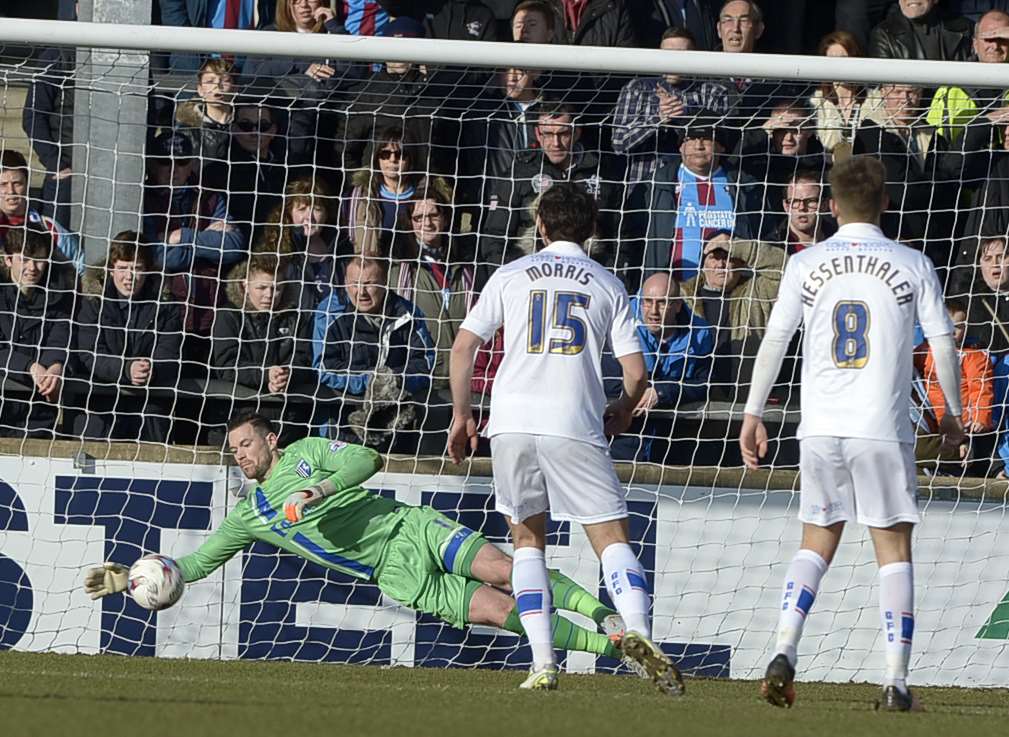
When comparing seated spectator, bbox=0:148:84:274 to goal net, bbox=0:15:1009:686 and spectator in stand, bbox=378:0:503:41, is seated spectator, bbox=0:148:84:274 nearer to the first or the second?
goal net, bbox=0:15:1009:686

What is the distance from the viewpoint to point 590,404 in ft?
19.2

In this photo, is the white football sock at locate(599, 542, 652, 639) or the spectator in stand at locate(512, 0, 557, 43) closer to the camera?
the white football sock at locate(599, 542, 652, 639)

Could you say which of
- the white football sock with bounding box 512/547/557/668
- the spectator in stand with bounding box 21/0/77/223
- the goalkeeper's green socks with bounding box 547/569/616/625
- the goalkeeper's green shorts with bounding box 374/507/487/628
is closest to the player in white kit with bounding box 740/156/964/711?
the white football sock with bounding box 512/547/557/668

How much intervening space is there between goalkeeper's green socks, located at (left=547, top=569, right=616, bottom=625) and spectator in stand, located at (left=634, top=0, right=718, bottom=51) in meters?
3.58

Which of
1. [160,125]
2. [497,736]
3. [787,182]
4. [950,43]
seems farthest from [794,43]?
[497,736]

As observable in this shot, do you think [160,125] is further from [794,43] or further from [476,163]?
[794,43]

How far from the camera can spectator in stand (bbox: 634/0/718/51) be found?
31.2 ft

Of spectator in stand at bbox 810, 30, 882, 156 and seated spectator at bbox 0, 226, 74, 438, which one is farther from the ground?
spectator in stand at bbox 810, 30, 882, 156

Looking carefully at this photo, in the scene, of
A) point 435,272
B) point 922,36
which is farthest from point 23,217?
point 922,36

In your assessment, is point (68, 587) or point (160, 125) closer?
point (68, 587)

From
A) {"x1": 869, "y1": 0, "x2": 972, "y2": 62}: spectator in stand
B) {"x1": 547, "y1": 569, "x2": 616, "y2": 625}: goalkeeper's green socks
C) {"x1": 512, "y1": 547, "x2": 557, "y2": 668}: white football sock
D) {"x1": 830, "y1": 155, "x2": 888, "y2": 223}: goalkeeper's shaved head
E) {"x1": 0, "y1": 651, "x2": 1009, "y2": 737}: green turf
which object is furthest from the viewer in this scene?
{"x1": 869, "y1": 0, "x2": 972, "y2": 62}: spectator in stand

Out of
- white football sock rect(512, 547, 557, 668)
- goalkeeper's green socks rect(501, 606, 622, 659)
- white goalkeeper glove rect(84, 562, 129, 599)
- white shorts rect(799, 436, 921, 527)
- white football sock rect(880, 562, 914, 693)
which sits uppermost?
white shorts rect(799, 436, 921, 527)

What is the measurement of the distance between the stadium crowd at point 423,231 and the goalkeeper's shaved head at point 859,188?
2596 millimetres

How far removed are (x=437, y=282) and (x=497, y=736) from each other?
4469 mm
